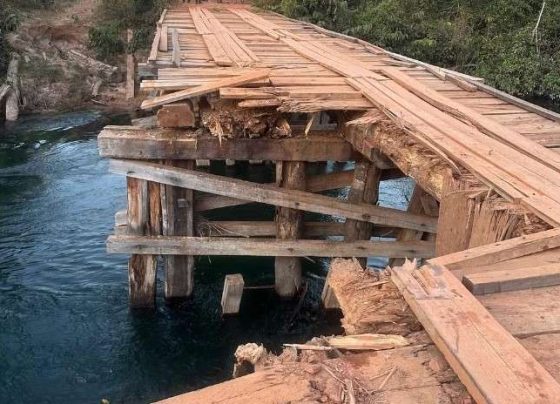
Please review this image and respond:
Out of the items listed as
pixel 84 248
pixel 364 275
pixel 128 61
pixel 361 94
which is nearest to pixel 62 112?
pixel 128 61

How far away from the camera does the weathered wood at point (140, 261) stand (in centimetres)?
592

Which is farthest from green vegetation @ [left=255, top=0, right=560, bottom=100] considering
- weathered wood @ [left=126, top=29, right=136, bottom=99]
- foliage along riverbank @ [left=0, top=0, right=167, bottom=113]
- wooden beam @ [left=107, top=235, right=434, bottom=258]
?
wooden beam @ [left=107, top=235, right=434, bottom=258]

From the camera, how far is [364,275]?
235 cm

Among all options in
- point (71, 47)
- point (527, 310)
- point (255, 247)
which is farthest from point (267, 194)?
point (71, 47)

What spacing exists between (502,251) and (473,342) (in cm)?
85

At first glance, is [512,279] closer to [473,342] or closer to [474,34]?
[473,342]

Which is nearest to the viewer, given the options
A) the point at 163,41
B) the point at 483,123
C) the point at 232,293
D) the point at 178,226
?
the point at 483,123

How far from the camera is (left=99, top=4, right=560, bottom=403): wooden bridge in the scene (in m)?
1.95

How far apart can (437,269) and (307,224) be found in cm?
447

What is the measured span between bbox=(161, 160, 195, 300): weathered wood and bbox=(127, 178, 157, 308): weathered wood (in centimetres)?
19

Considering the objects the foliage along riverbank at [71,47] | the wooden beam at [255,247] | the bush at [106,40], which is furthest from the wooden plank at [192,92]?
the bush at [106,40]

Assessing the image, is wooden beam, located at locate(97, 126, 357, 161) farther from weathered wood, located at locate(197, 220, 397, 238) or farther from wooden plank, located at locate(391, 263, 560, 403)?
wooden plank, located at locate(391, 263, 560, 403)

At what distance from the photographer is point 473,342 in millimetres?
1711

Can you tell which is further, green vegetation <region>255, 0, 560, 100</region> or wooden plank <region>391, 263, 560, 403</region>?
green vegetation <region>255, 0, 560, 100</region>
